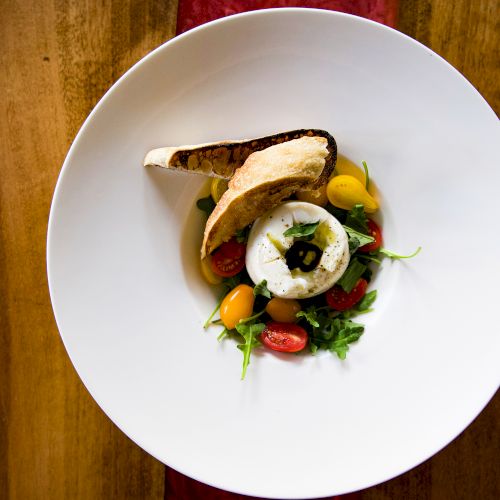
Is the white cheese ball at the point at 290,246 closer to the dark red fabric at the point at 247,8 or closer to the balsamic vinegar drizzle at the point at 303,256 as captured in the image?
the balsamic vinegar drizzle at the point at 303,256

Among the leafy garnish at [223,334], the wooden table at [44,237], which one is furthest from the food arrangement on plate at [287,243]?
the wooden table at [44,237]

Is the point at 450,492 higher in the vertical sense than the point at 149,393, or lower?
lower

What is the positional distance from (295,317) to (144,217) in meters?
0.53

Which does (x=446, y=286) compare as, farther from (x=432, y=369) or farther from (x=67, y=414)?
(x=67, y=414)

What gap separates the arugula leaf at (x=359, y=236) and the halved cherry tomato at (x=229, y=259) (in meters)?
0.31

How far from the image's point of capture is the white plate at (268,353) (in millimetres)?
1423

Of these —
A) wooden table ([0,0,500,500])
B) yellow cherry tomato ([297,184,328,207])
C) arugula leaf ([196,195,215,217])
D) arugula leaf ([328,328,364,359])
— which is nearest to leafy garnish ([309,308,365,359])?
arugula leaf ([328,328,364,359])

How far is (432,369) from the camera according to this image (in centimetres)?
154

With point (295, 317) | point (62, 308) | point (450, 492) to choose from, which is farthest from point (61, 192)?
point (450, 492)

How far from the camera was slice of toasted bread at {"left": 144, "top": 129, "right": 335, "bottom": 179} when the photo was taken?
140 cm

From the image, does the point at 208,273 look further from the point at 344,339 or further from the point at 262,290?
the point at 344,339

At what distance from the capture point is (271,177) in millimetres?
1441

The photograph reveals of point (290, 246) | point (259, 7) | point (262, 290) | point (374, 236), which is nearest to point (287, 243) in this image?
point (290, 246)

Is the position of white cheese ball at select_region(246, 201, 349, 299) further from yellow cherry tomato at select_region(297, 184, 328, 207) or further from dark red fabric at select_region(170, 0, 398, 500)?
dark red fabric at select_region(170, 0, 398, 500)
